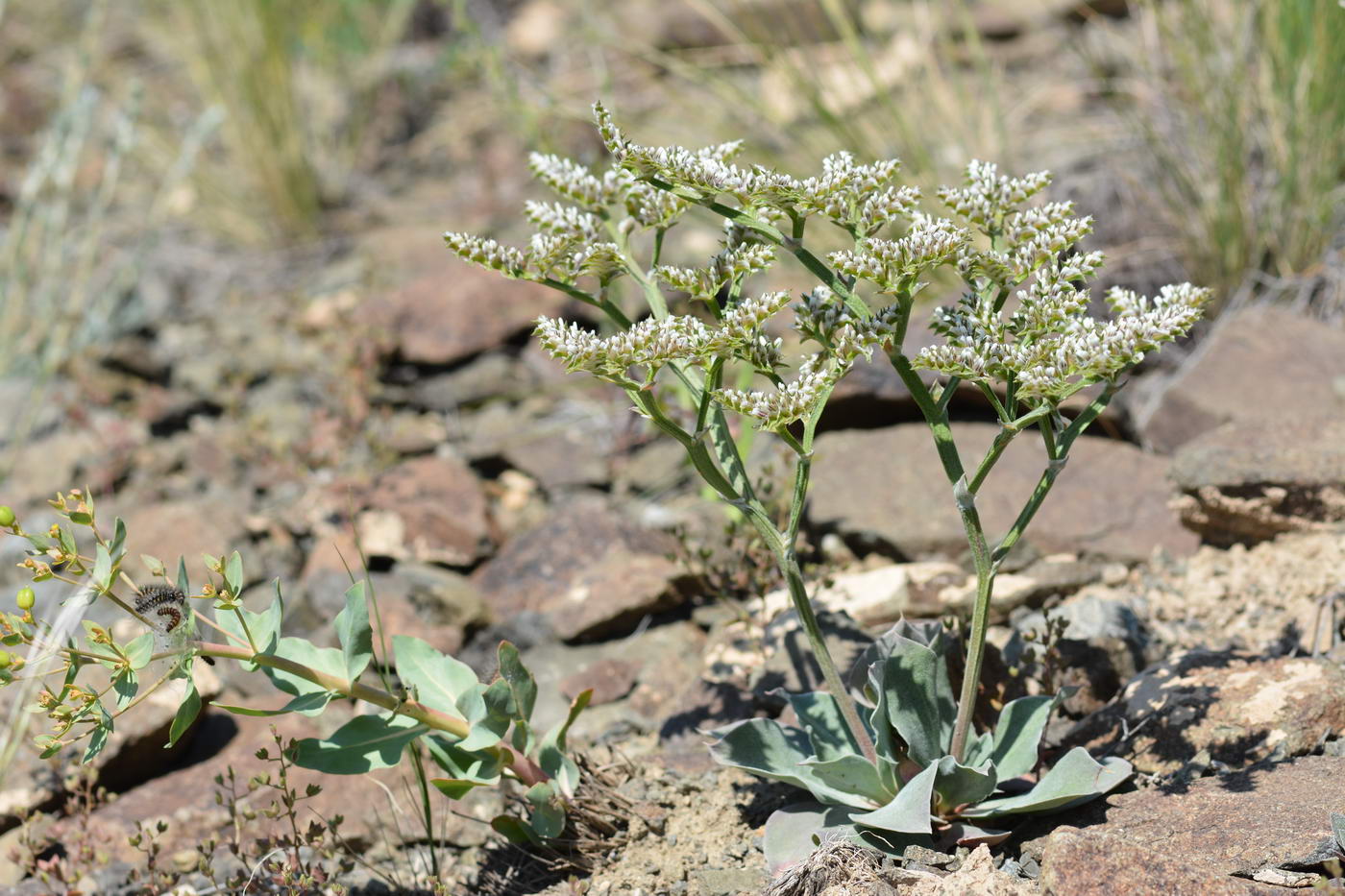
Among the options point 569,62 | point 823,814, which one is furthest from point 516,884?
point 569,62

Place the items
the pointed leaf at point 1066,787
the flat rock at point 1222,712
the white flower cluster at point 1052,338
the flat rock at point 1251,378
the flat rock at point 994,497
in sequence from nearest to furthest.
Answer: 1. the white flower cluster at point 1052,338
2. the pointed leaf at point 1066,787
3. the flat rock at point 1222,712
4. the flat rock at point 994,497
5. the flat rock at point 1251,378

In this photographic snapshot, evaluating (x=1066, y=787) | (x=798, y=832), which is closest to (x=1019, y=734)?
(x=1066, y=787)

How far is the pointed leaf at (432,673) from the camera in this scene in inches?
82.3

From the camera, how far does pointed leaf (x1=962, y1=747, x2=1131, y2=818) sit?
188cm

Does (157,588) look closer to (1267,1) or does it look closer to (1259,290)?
(1259,290)

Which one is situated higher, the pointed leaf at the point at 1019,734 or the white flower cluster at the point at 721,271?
the white flower cluster at the point at 721,271

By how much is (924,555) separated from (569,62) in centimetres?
438

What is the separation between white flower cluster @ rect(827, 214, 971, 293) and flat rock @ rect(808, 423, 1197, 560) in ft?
4.71

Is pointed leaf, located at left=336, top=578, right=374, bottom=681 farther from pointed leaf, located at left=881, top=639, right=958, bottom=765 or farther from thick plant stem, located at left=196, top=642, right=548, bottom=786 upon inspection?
pointed leaf, located at left=881, top=639, right=958, bottom=765

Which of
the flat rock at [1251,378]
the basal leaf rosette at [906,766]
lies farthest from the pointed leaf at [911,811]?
the flat rock at [1251,378]

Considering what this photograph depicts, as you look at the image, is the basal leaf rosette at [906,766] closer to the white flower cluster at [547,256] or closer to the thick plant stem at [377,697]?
the thick plant stem at [377,697]

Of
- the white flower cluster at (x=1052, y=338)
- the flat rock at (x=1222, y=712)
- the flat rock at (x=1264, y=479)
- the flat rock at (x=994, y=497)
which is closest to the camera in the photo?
the white flower cluster at (x=1052, y=338)

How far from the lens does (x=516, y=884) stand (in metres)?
2.23

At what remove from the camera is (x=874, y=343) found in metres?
1.77
